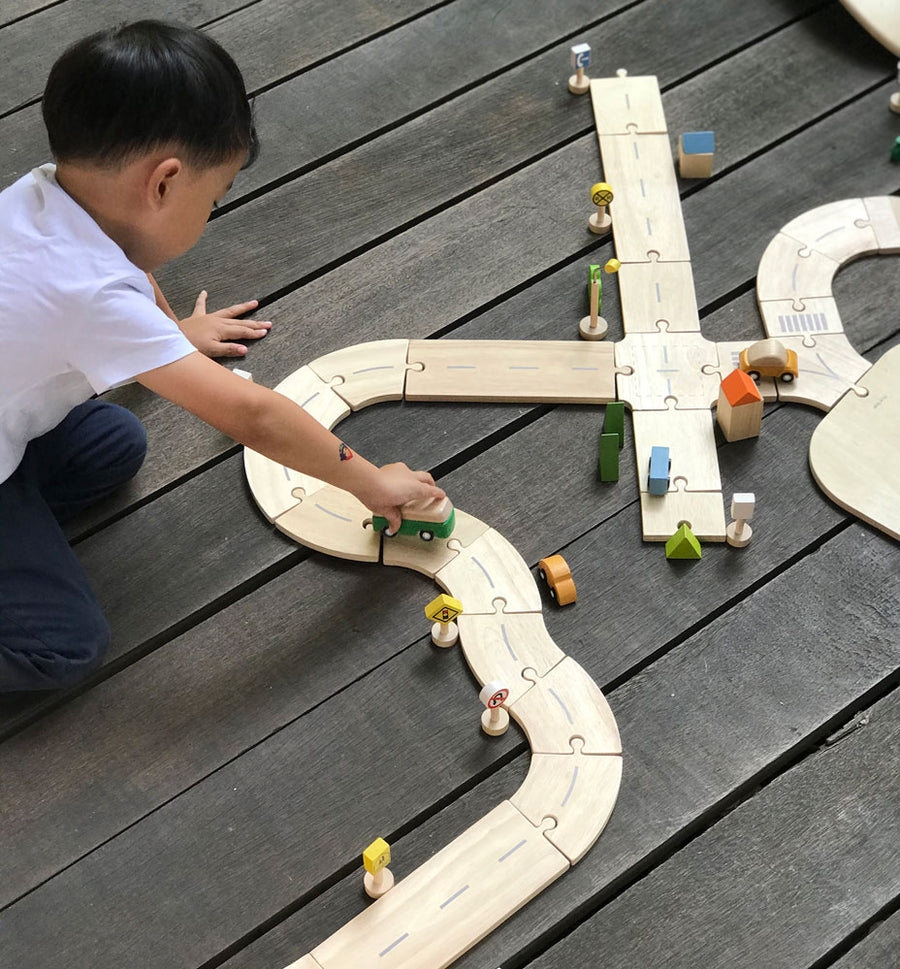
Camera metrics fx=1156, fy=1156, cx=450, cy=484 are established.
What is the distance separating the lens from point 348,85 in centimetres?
172

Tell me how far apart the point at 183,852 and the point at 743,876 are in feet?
1.70

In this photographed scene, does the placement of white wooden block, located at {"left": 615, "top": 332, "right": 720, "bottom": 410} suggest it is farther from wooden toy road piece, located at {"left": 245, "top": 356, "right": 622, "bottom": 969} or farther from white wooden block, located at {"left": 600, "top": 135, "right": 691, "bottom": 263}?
white wooden block, located at {"left": 600, "top": 135, "right": 691, "bottom": 263}

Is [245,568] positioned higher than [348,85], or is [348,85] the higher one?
[348,85]

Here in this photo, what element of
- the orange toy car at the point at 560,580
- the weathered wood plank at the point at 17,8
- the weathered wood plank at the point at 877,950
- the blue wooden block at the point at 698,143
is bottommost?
the weathered wood plank at the point at 877,950

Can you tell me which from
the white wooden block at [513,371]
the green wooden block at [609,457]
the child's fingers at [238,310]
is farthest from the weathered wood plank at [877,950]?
the child's fingers at [238,310]

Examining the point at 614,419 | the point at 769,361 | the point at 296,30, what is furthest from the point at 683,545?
the point at 296,30

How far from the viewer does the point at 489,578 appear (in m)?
1.23

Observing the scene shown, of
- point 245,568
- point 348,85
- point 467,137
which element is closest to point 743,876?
point 245,568

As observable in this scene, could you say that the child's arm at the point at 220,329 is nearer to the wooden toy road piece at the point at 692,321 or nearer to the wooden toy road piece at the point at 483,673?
the wooden toy road piece at the point at 483,673

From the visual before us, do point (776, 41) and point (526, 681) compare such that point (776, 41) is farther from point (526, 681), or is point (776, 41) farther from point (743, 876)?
point (743, 876)

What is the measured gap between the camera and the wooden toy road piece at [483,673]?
1.03 meters

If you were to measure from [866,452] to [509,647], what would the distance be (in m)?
0.48

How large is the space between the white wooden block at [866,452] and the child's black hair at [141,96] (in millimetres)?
745

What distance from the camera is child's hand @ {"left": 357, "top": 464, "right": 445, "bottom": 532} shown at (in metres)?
1.19
